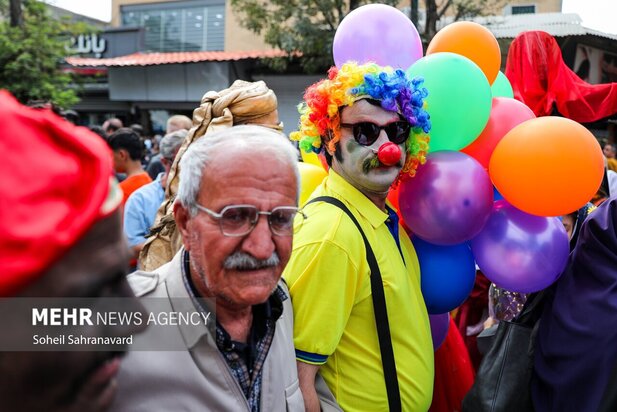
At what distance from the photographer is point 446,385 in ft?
8.45

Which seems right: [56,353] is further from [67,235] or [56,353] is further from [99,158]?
[99,158]

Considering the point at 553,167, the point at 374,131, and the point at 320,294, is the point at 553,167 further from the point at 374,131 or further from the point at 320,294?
the point at 320,294

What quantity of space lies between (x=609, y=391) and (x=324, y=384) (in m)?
1.03

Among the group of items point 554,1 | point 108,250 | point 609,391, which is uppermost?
point 554,1

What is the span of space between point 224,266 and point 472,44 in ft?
5.52

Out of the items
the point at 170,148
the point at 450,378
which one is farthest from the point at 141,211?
the point at 450,378

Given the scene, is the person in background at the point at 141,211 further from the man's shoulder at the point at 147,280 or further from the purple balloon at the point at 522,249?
the purple balloon at the point at 522,249

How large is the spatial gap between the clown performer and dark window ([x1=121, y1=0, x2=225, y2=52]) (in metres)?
21.8

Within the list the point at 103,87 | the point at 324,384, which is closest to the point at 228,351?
the point at 324,384

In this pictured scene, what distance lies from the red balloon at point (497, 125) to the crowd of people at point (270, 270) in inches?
13.6

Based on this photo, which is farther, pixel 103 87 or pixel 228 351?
pixel 103 87

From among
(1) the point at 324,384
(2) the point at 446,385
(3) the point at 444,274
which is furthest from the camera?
(2) the point at 446,385

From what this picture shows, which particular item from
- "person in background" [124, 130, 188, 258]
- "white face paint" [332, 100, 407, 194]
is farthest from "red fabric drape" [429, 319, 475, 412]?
"person in background" [124, 130, 188, 258]

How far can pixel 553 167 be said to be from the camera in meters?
1.97
